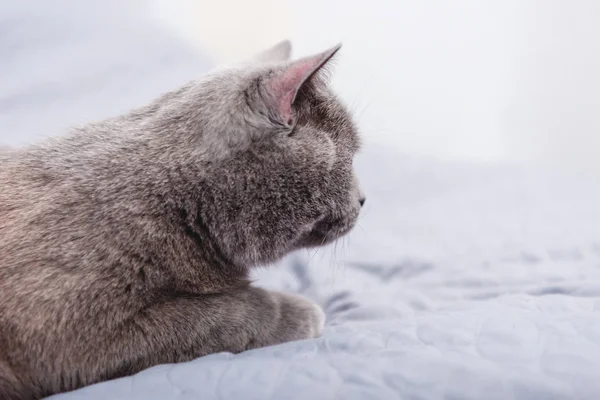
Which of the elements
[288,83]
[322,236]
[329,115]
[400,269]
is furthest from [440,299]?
[288,83]

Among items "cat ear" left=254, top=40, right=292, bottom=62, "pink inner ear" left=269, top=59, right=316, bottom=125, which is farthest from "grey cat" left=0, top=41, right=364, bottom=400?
"cat ear" left=254, top=40, right=292, bottom=62

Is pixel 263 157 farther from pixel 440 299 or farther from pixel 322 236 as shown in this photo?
pixel 440 299

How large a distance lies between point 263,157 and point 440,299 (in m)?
0.49

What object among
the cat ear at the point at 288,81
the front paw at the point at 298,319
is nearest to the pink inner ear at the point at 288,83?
the cat ear at the point at 288,81

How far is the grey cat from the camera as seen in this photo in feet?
2.70

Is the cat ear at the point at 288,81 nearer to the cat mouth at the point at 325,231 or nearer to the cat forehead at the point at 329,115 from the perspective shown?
the cat forehead at the point at 329,115

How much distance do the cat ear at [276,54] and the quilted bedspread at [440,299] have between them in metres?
0.39

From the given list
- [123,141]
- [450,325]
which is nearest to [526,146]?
[450,325]

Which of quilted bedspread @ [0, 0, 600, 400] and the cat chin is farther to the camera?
the cat chin

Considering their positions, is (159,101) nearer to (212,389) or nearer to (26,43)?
(212,389)

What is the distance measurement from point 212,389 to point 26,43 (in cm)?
132

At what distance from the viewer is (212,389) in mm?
750

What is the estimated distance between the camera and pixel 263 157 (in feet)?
2.94

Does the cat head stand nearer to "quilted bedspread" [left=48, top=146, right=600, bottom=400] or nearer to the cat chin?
the cat chin
